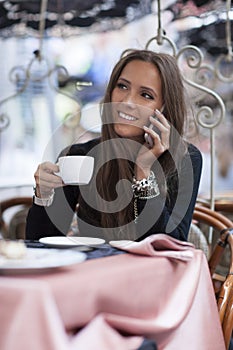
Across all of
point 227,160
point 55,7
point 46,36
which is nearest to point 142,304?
point 55,7

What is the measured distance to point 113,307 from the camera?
3.22 feet

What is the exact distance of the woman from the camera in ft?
4.91

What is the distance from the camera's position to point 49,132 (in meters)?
3.99

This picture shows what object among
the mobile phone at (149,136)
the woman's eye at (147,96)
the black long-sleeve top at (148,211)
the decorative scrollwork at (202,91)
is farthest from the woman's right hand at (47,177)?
the decorative scrollwork at (202,91)

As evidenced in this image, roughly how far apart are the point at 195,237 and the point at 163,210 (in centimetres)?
50

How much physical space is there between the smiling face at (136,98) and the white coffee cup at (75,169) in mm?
315

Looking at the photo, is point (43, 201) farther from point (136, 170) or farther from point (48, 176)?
point (136, 170)

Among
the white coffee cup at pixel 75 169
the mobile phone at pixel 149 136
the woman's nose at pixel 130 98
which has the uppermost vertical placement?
the woman's nose at pixel 130 98

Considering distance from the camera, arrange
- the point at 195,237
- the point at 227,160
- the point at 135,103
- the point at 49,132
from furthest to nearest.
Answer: the point at 227,160 < the point at 49,132 < the point at 195,237 < the point at 135,103

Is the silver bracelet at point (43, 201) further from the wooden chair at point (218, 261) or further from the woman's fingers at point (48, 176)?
the wooden chair at point (218, 261)

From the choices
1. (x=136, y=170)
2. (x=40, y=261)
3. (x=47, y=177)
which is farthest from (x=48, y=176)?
(x=40, y=261)

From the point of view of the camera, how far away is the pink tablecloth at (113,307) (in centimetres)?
85

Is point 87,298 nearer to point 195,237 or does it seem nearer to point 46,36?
point 195,237

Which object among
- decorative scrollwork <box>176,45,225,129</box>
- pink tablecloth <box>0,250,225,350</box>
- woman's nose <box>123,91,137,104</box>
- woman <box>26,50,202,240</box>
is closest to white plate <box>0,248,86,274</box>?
pink tablecloth <box>0,250,225,350</box>
